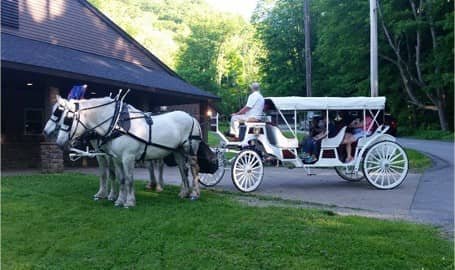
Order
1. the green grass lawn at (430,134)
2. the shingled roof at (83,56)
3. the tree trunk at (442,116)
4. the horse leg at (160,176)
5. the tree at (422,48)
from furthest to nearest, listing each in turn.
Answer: the tree trunk at (442,116) < the green grass lawn at (430,134) < the tree at (422,48) < the shingled roof at (83,56) < the horse leg at (160,176)

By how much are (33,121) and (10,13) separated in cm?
380

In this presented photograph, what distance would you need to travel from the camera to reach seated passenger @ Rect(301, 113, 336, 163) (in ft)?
33.9

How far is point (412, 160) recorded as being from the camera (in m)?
15.9

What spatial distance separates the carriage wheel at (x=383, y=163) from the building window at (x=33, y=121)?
11.8 m

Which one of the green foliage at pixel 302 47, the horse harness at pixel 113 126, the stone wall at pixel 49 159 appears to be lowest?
the stone wall at pixel 49 159

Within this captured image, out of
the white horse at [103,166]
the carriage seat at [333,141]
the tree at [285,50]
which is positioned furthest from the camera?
the tree at [285,50]

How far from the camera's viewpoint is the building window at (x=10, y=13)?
14.9 meters

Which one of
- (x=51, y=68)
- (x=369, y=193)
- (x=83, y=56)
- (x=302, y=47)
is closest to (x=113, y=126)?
(x=369, y=193)

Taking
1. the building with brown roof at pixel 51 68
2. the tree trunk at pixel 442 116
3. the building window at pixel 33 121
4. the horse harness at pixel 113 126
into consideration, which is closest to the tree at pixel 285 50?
the tree trunk at pixel 442 116

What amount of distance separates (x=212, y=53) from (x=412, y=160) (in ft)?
149

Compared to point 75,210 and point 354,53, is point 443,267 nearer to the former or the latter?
point 75,210

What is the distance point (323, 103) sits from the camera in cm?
1018

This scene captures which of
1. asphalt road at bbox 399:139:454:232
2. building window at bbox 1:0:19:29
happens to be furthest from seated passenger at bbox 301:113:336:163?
building window at bbox 1:0:19:29

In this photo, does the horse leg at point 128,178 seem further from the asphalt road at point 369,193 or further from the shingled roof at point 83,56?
the shingled roof at point 83,56
